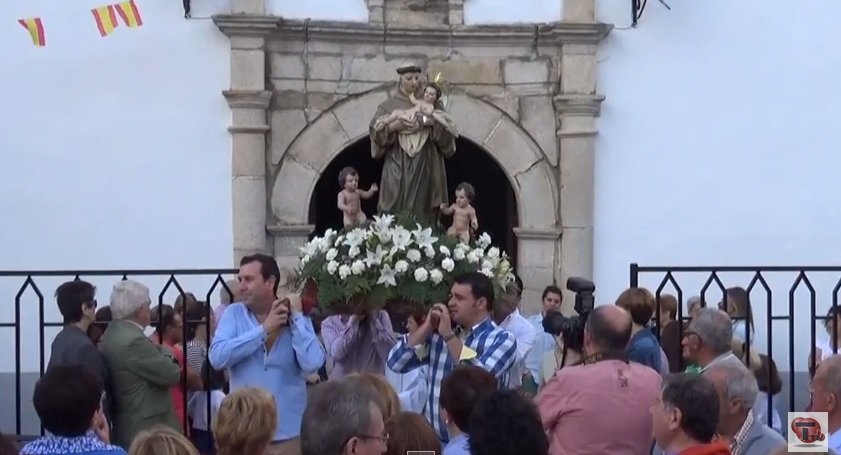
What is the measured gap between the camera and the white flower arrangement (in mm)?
5305

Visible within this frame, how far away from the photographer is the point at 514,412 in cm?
332

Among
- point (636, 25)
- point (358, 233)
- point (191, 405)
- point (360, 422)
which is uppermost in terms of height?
point (636, 25)

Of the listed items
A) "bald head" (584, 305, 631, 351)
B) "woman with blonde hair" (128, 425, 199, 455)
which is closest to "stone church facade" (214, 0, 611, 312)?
"bald head" (584, 305, 631, 351)

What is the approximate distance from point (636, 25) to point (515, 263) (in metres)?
2.21

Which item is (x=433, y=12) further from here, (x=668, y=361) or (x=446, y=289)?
(x=446, y=289)

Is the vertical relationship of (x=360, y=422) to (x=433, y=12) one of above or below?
below

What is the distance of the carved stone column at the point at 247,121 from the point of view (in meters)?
9.06

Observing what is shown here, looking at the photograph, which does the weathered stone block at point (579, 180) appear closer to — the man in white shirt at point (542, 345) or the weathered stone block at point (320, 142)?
the weathered stone block at point (320, 142)

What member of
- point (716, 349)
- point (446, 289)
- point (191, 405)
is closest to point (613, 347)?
point (716, 349)

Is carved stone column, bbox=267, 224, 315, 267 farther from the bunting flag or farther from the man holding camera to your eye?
the man holding camera

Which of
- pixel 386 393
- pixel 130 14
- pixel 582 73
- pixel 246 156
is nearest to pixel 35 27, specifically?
pixel 130 14

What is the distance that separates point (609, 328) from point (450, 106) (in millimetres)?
5263

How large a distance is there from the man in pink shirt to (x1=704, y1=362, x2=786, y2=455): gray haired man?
0.24 m

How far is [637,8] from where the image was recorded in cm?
933
